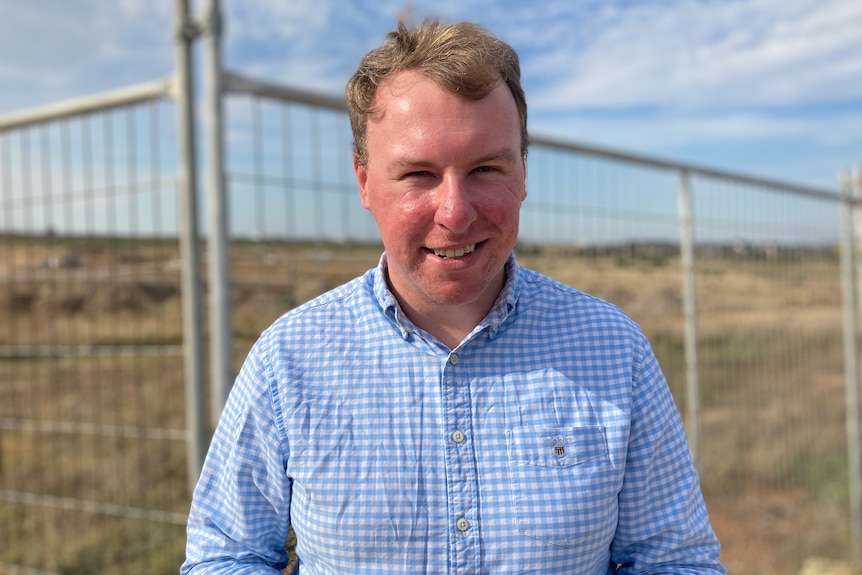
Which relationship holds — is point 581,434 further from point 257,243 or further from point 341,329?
point 257,243

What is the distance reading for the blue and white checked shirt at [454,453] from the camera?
1225 mm

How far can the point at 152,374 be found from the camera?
9.43 ft

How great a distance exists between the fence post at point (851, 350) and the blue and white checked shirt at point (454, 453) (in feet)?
18.4

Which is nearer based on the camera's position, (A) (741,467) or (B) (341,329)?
(B) (341,329)

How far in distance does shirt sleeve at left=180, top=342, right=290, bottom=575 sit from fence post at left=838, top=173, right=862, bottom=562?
5.96 metres

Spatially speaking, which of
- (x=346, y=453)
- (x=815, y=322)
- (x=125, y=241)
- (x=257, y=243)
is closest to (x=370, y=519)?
(x=346, y=453)

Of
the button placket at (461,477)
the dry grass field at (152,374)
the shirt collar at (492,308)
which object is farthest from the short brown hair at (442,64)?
the dry grass field at (152,374)

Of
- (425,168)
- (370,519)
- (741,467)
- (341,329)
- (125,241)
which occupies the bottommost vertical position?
(741,467)

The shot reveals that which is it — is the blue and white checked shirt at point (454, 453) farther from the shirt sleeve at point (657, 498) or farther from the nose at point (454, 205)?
the nose at point (454, 205)

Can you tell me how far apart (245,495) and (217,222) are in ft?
4.24

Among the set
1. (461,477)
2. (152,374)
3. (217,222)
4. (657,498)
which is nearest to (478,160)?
(461,477)

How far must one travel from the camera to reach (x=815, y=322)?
606 centimetres

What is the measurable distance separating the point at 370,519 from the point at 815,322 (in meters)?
5.78

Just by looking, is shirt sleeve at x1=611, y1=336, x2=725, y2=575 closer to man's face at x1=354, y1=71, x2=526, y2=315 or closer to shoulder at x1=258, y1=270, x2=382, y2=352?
man's face at x1=354, y1=71, x2=526, y2=315
